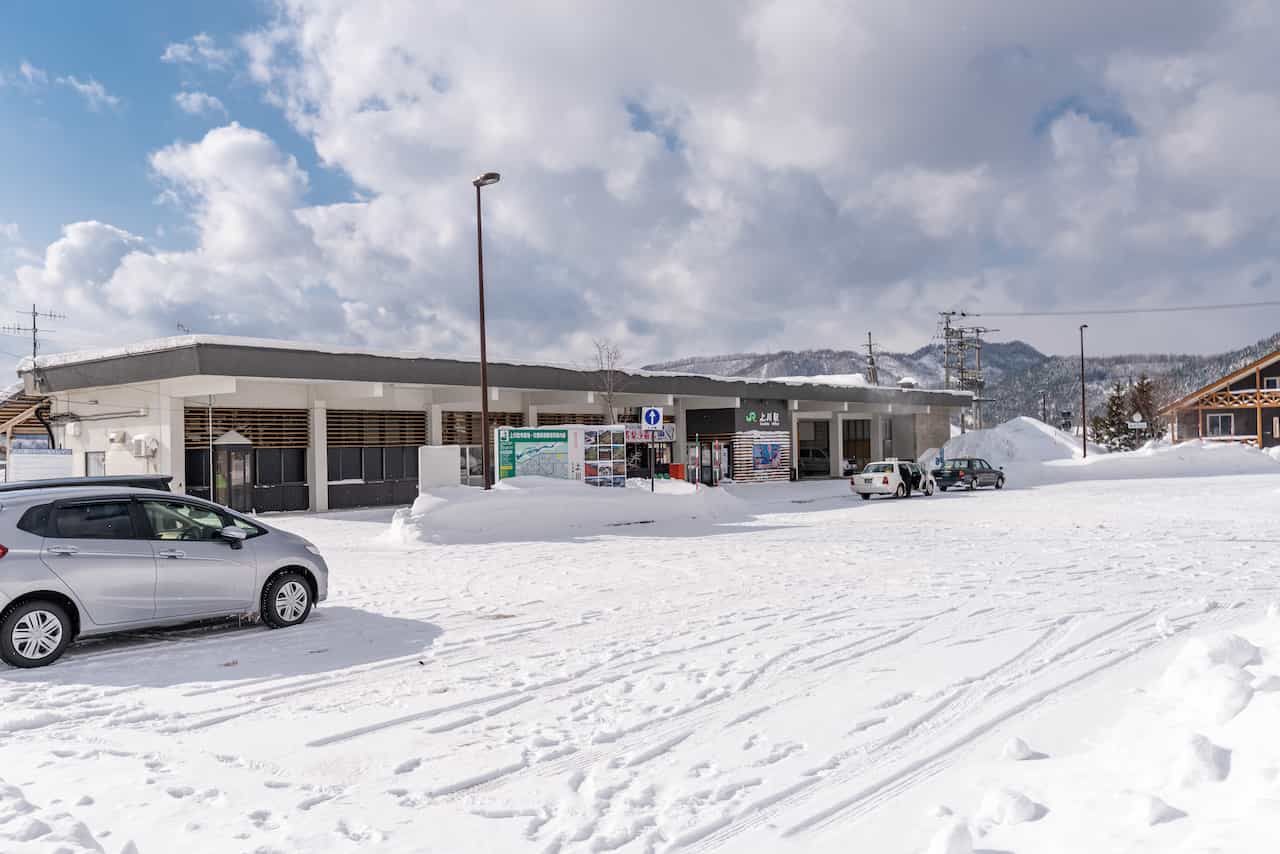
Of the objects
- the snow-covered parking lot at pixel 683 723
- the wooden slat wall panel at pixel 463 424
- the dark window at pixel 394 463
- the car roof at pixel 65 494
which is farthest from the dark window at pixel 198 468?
the car roof at pixel 65 494

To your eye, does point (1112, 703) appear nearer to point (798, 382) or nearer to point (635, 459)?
point (635, 459)

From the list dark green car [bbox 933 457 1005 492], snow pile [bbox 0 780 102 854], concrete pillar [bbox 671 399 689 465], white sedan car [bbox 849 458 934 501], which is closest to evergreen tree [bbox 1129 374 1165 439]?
dark green car [bbox 933 457 1005 492]

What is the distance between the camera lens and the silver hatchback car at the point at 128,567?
7883 mm

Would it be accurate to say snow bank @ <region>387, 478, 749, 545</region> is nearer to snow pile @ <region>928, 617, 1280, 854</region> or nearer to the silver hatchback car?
the silver hatchback car

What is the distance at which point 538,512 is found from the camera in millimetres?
21875

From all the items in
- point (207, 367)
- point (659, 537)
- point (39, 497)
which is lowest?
point (659, 537)

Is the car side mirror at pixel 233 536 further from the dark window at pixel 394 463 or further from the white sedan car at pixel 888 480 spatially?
the white sedan car at pixel 888 480

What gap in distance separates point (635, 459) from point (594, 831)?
38237mm

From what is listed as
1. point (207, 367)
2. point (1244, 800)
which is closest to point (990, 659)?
point (1244, 800)

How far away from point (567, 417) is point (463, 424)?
6898 mm

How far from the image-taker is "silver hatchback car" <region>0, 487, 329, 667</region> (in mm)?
7883

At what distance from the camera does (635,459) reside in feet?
140

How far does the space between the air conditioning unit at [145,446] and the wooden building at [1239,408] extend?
6220 cm

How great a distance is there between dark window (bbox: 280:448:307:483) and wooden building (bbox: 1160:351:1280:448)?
57.8 metres
